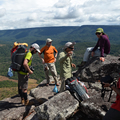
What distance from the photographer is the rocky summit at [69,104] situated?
422 cm

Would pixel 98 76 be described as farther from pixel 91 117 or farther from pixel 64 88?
pixel 91 117

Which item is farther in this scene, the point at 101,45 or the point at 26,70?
the point at 101,45

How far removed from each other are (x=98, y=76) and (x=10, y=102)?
5.80 m

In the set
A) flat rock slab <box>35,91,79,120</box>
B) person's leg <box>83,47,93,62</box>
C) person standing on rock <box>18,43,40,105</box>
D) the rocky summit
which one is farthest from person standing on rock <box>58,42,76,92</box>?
person's leg <box>83,47,93,62</box>

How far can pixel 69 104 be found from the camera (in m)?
4.57

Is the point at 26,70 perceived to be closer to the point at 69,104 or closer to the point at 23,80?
the point at 23,80

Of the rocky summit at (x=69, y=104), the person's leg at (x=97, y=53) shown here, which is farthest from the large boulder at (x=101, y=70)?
the person's leg at (x=97, y=53)

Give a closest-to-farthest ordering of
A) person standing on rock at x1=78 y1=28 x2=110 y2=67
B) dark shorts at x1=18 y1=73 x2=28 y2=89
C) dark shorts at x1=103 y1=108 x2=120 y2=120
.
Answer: dark shorts at x1=103 y1=108 x2=120 y2=120
dark shorts at x1=18 y1=73 x2=28 y2=89
person standing on rock at x1=78 y1=28 x2=110 y2=67

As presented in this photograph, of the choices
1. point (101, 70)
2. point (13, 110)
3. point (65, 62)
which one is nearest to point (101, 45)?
point (101, 70)

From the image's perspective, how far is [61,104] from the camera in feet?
15.1

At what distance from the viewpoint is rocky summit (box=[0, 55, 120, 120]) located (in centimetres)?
422

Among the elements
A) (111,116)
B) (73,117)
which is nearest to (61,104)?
(73,117)

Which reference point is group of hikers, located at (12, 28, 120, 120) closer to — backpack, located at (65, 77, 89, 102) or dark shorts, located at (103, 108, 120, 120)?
dark shorts, located at (103, 108, 120, 120)

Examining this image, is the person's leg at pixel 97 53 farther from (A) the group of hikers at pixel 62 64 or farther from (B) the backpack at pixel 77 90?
(B) the backpack at pixel 77 90
